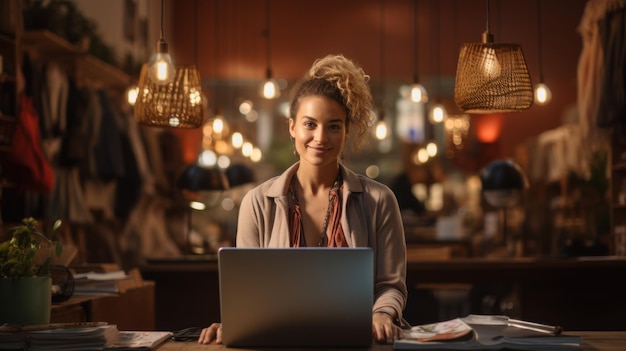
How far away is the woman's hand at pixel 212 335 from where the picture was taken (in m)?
2.58

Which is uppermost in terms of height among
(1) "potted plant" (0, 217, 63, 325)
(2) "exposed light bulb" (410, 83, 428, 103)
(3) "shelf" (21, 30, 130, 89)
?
(3) "shelf" (21, 30, 130, 89)

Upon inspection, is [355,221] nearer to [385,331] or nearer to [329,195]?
[329,195]

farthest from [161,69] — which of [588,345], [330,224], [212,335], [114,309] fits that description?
[588,345]

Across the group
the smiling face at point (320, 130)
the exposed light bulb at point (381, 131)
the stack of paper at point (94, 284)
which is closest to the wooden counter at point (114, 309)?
the stack of paper at point (94, 284)

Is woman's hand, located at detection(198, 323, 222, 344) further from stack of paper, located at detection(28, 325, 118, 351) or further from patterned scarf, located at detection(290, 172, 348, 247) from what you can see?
patterned scarf, located at detection(290, 172, 348, 247)

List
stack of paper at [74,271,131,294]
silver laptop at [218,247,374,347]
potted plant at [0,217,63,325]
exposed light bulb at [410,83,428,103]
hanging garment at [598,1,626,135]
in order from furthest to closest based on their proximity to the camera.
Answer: exposed light bulb at [410,83,428,103] → hanging garment at [598,1,626,135] → stack of paper at [74,271,131,294] → potted plant at [0,217,63,325] → silver laptop at [218,247,374,347]

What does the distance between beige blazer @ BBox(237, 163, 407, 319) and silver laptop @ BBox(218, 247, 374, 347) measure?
51 centimetres

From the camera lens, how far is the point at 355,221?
2.95 m

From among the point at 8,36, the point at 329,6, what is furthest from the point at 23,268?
the point at 329,6

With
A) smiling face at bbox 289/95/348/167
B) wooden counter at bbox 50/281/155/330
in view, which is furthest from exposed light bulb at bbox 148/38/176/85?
wooden counter at bbox 50/281/155/330

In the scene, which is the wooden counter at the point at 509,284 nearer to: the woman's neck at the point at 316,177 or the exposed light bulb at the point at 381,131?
the exposed light bulb at the point at 381,131

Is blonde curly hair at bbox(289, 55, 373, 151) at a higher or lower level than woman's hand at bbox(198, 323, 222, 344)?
higher

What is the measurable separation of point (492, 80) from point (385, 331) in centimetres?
125

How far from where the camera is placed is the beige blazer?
2914 millimetres
